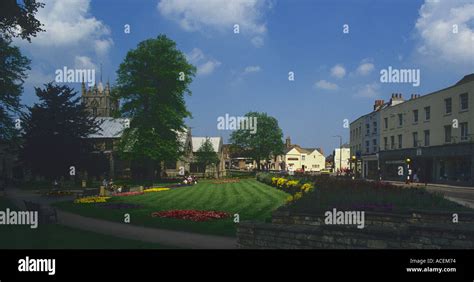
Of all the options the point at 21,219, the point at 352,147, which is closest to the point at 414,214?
the point at 21,219

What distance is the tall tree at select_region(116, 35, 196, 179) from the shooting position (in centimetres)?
4228

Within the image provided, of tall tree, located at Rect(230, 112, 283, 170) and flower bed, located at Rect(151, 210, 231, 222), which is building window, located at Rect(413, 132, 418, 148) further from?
flower bed, located at Rect(151, 210, 231, 222)

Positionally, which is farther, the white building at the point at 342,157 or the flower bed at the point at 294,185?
the white building at the point at 342,157

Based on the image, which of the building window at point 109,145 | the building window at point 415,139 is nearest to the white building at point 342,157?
the building window at point 415,139

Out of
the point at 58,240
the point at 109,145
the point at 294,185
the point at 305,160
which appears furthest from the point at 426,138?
the point at 305,160

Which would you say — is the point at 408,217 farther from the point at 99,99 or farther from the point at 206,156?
the point at 99,99

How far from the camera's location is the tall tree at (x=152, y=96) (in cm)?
4228

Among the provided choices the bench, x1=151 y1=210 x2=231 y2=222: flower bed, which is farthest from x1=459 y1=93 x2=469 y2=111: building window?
the bench

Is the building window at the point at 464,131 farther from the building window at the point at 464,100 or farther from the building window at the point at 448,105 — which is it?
the building window at the point at 448,105

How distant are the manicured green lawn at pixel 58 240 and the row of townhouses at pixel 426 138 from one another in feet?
113

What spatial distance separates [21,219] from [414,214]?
15.7 metres

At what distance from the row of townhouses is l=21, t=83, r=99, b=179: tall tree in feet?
117
